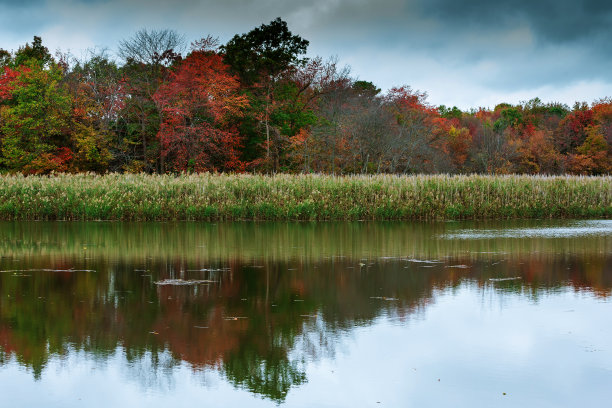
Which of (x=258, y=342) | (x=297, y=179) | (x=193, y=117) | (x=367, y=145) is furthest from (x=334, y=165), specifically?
(x=258, y=342)

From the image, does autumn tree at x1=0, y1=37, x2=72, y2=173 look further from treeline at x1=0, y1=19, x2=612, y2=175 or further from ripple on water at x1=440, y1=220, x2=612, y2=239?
ripple on water at x1=440, y1=220, x2=612, y2=239

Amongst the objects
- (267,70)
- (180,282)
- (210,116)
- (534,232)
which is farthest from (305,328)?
(267,70)

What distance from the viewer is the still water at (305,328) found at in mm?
4988

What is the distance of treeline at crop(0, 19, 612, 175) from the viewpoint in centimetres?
3844

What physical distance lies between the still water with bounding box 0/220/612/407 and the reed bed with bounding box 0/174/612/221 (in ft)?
33.0

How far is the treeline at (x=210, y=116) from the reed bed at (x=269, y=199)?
12.8m

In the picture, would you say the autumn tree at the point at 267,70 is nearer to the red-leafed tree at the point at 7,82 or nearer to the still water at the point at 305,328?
the red-leafed tree at the point at 7,82

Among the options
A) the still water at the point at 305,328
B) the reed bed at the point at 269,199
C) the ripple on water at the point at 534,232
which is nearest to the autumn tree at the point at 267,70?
the reed bed at the point at 269,199

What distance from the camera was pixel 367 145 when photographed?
4012 centimetres

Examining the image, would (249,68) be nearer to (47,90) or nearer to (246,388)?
(47,90)

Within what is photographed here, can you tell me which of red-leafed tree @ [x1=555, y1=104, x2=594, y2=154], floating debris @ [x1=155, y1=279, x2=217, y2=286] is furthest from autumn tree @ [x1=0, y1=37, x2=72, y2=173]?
red-leafed tree @ [x1=555, y1=104, x2=594, y2=154]

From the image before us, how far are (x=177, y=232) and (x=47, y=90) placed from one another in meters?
24.0

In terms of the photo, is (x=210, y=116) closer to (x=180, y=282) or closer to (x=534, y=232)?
(x=534, y=232)

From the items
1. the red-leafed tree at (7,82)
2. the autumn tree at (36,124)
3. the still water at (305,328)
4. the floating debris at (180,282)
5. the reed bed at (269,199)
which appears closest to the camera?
the still water at (305,328)
